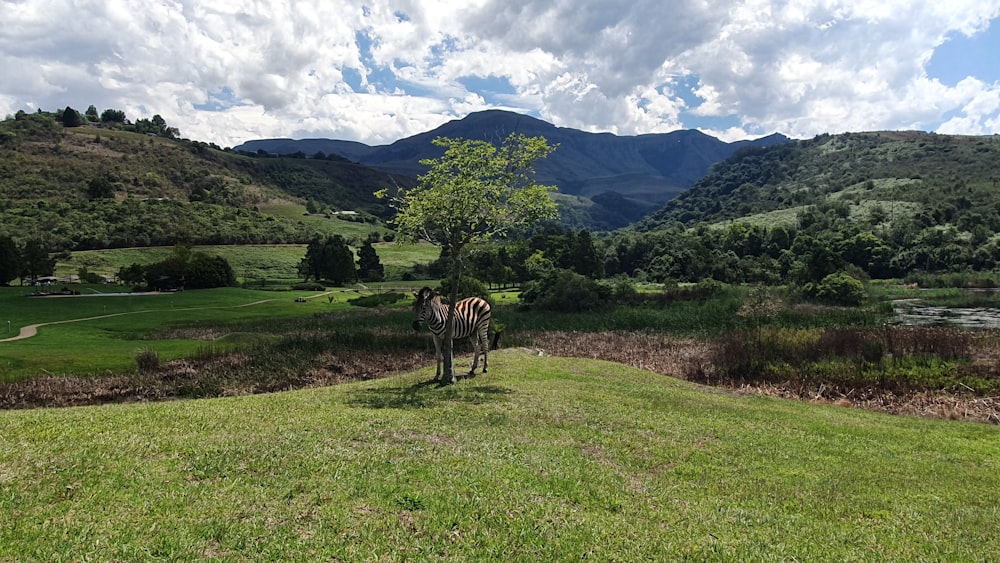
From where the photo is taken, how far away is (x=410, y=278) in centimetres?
12506

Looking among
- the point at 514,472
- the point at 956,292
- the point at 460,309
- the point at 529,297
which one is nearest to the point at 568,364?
the point at 460,309

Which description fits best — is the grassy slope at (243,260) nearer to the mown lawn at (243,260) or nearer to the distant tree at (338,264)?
the mown lawn at (243,260)

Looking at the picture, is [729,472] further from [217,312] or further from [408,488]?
[217,312]

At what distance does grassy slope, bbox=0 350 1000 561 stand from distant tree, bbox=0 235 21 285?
86.0 meters

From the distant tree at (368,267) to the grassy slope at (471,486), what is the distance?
102062 millimetres

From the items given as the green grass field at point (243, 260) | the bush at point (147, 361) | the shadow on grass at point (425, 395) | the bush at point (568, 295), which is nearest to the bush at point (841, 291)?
the bush at point (568, 295)

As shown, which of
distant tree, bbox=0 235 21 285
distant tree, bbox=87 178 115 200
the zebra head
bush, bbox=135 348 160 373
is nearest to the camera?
the zebra head

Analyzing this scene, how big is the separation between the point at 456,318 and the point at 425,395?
4453mm

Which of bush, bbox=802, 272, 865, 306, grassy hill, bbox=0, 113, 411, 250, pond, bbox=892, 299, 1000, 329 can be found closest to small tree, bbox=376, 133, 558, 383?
pond, bbox=892, 299, 1000, 329

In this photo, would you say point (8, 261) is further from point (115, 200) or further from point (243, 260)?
point (115, 200)

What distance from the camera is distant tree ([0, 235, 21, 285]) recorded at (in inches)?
3080

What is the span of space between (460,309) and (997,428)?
20.4 m

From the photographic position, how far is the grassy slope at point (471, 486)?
7488 millimetres

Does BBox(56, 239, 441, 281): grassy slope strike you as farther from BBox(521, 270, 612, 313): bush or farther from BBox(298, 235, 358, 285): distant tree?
BBox(521, 270, 612, 313): bush
